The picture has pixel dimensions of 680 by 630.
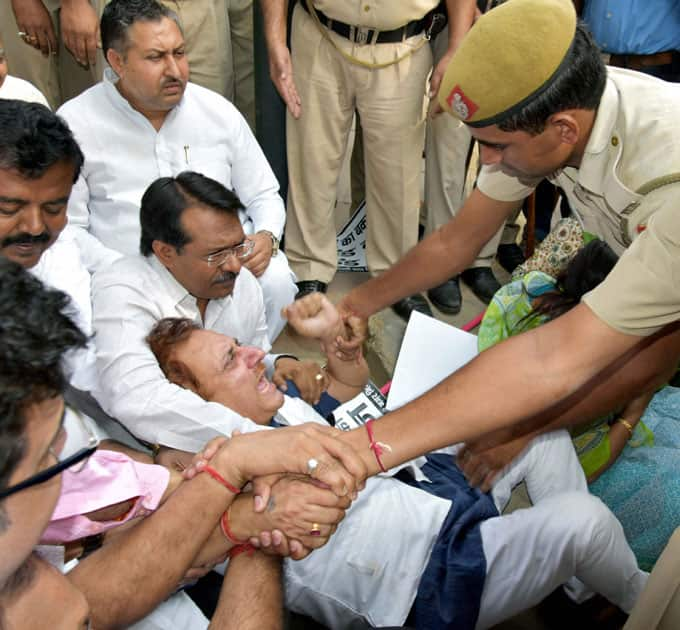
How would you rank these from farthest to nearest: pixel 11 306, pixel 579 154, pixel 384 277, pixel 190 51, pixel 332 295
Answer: pixel 332 295, pixel 190 51, pixel 384 277, pixel 579 154, pixel 11 306

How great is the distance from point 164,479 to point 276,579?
35 cm

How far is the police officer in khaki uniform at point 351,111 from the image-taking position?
3.18 metres

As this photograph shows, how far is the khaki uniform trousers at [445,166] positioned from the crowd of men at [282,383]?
3.76ft

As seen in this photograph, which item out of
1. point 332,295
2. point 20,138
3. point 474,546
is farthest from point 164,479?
point 332,295

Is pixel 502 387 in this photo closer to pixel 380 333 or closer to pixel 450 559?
pixel 450 559

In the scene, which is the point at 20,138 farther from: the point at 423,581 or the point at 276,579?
the point at 423,581

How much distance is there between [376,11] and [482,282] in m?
1.46

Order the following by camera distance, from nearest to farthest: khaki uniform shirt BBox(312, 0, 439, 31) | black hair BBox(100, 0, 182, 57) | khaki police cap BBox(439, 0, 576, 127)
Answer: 1. khaki police cap BBox(439, 0, 576, 127)
2. black hair BBox(100, 0, 182, 57)
3. khaki uniform shirt BBox(312, 0, 439, 31)

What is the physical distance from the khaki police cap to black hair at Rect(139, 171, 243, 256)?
2.90 feet

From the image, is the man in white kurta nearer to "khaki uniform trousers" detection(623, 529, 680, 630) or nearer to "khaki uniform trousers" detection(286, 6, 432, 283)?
"khaki uniform trousers" detection(623, 529, 680, 630)

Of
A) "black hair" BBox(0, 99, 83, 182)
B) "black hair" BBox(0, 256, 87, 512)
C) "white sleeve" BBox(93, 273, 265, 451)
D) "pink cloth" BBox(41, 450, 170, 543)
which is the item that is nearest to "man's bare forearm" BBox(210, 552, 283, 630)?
"pink cloth" BBox(41, 450, 170, 543)

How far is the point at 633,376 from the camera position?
6.16 ft

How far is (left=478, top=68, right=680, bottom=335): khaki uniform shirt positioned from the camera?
57.8 inches

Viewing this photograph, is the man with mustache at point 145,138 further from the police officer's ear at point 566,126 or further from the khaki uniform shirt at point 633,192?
the police officer's ear at point 566,126
